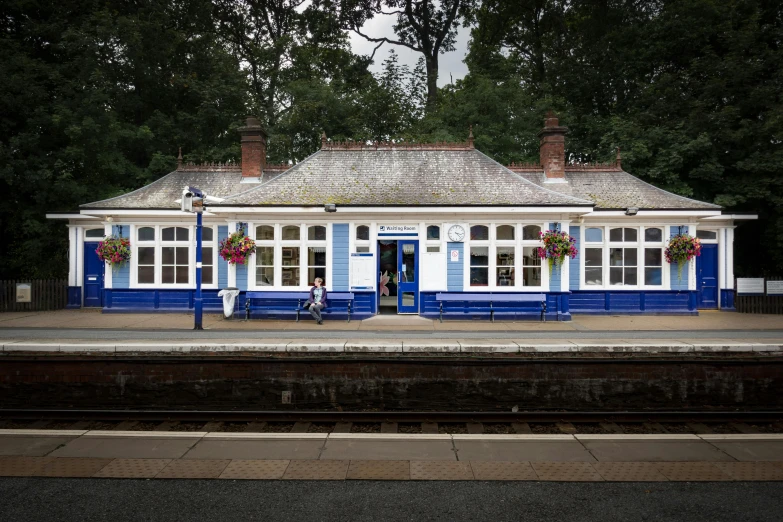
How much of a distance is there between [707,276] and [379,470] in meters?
16.7

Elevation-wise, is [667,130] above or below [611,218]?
above

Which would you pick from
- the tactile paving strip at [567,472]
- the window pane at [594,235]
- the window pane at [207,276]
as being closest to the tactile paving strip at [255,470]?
the tactile paving strip at [567,472]

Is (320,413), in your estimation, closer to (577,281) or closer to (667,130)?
(577,281)

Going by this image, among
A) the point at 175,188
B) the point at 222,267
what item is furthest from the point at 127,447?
the point at 175,188

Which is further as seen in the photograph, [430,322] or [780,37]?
[780,37]

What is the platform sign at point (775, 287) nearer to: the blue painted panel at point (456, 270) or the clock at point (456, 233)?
the blue painted panel at point (456, 270)

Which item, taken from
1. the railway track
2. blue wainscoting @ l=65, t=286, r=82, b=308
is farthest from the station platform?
blue wainscoting @ l=65, t=286, r=82, b=308

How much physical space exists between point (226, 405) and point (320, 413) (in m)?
2.29

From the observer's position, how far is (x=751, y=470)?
17.2 ft

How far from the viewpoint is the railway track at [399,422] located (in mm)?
7426

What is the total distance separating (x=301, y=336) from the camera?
36.6 feet

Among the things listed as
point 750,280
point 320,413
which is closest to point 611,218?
point 750,280

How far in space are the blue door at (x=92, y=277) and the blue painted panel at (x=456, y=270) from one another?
1246cm

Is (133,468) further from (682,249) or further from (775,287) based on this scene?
(775,287)
